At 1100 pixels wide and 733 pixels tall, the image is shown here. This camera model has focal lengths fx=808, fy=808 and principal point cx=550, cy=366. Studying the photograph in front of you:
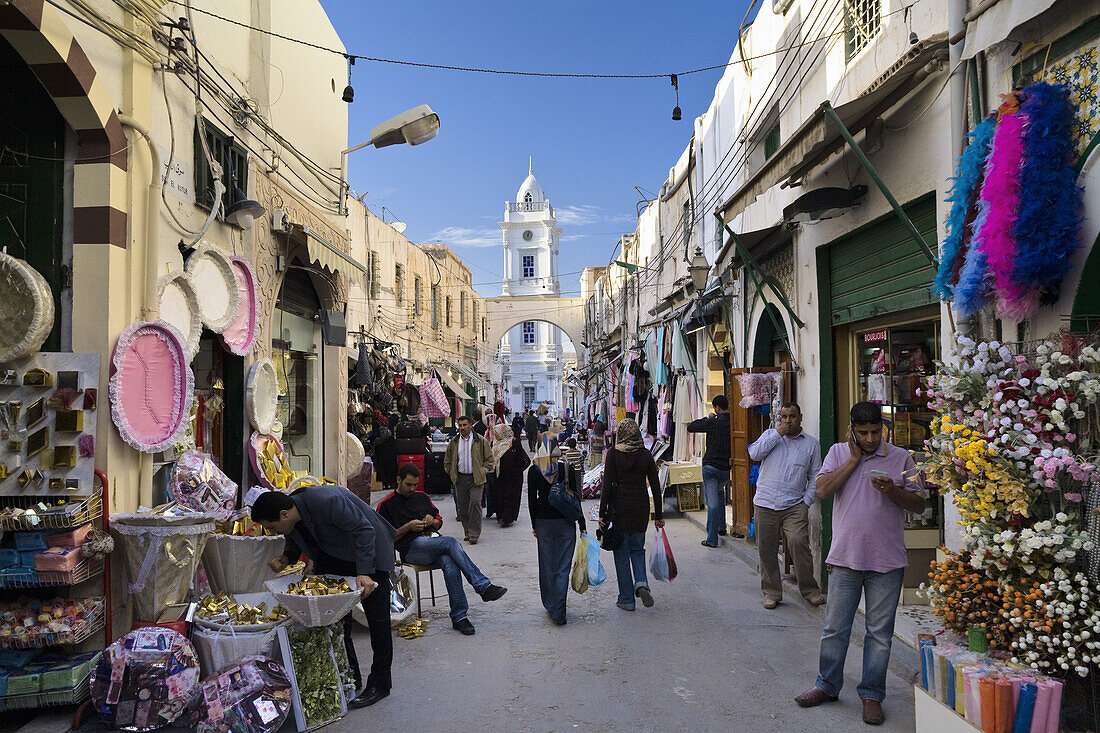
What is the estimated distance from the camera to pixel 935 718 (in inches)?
151

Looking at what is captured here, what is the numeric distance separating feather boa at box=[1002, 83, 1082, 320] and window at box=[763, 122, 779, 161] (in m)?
6.61

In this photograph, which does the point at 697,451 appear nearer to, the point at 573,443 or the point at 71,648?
the point at 573,443

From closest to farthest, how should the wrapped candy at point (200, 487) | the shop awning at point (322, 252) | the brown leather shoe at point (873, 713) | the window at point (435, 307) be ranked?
1. the brown leather shoe at point (873, 713)
2. the wrapped candy at point (200, 487)
3. the shop awning at point (322, 252)
4. the window at point (435, 307)

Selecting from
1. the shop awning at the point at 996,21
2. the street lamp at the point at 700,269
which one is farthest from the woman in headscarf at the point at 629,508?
the street lamp at the point at 700,269

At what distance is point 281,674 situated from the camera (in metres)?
4.46

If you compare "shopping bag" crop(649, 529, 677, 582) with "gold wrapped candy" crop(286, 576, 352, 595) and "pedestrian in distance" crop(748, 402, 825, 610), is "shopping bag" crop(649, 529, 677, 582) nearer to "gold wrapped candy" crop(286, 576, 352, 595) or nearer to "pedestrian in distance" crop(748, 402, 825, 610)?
"pedestrian in distance" crop(748, 402, 825, 610)

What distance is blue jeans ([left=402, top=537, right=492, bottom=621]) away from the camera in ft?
20.8

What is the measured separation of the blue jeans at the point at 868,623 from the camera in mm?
4355

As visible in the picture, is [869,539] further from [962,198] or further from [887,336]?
[887,336]

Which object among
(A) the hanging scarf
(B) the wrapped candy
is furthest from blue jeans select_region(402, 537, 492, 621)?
(A) the hanging scarf

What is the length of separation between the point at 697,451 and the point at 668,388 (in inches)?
85.9

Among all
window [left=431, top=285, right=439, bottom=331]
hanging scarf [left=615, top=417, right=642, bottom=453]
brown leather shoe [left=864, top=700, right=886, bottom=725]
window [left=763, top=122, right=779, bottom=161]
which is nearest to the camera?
brown leather shoe [left=864, top=700, right=886, bottom=725]

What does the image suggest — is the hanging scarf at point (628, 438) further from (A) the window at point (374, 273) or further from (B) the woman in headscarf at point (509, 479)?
(A) the window at point (374, 273)

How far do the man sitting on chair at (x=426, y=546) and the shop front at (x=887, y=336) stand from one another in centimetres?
336
